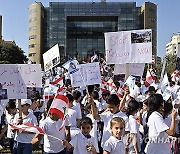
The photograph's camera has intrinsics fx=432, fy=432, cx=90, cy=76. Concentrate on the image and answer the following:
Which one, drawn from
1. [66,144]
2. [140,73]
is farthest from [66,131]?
[140,73]

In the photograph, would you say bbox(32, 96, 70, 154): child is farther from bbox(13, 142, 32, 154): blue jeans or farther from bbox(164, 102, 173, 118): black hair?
bbox(164, 102, 173, 118): black hair

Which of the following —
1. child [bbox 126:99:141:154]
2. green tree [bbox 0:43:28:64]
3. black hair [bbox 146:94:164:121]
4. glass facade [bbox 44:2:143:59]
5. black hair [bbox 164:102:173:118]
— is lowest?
child [bbox 126:99:141:154]

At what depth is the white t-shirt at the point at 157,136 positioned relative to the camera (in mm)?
5809

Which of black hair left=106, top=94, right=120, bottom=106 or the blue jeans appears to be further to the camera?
the blue jeans

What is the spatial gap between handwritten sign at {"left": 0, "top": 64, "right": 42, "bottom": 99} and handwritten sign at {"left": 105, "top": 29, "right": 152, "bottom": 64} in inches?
87.6

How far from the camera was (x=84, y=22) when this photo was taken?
10994cm

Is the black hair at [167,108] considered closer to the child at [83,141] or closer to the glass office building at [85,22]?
the child at [83,141]

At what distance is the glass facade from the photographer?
348ft

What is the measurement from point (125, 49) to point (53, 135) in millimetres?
3777

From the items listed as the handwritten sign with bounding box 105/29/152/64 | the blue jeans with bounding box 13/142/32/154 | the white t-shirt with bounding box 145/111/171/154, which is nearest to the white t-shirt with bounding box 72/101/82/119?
the blue jeans with bounding box 13/142/32/154

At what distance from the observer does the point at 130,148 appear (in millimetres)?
7289

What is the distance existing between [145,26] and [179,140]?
333 ft

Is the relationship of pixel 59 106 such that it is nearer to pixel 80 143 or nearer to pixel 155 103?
pixel 80 143

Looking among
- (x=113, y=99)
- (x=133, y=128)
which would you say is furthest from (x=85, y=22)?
(x=113, y=99)
